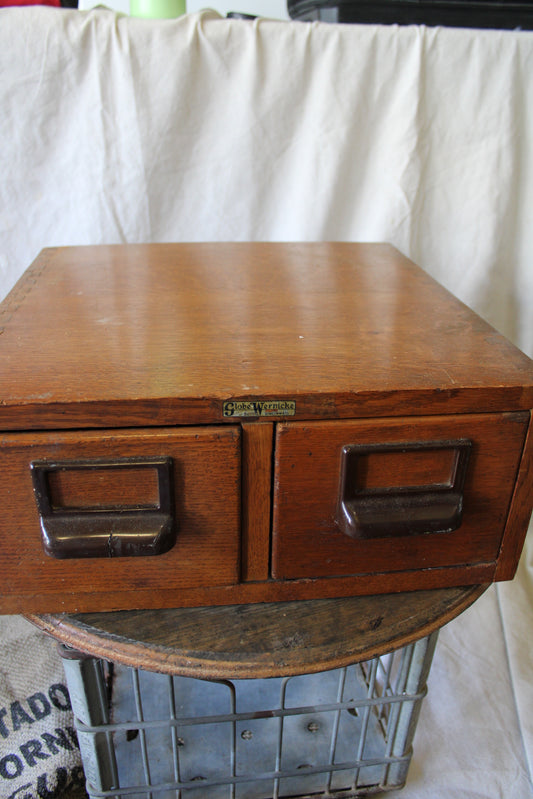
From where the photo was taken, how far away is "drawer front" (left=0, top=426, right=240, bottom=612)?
581mm

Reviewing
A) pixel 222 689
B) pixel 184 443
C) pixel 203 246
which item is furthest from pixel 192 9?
pixel 222 689

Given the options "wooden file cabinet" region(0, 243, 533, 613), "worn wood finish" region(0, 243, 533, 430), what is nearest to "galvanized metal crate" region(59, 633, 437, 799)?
"wooden file cabinet" region(0, 243, 533, 613)

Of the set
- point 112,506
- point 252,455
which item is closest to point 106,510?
point 112,506

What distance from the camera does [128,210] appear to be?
1.15 meters

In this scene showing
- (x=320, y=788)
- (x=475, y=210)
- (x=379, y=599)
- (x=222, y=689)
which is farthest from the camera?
(x=475, y=210)

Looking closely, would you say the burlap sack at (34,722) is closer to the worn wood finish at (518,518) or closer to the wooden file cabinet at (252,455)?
the wooden file cabinet at (252,455)

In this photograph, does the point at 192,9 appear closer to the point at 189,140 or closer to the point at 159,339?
the point at 189,140

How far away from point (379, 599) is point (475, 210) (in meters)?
0.78

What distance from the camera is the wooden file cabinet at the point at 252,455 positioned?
1.91 feet

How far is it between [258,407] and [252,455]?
0.05 m

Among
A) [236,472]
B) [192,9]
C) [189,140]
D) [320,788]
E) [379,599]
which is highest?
[192,9]

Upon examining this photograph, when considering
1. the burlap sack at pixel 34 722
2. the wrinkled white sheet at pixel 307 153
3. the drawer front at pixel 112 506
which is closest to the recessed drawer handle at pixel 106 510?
the drawer front at pixel 112 506

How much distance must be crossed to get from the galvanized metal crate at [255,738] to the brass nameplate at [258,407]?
0.38m

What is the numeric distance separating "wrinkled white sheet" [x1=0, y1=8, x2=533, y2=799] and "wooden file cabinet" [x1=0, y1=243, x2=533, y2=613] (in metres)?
0.47
